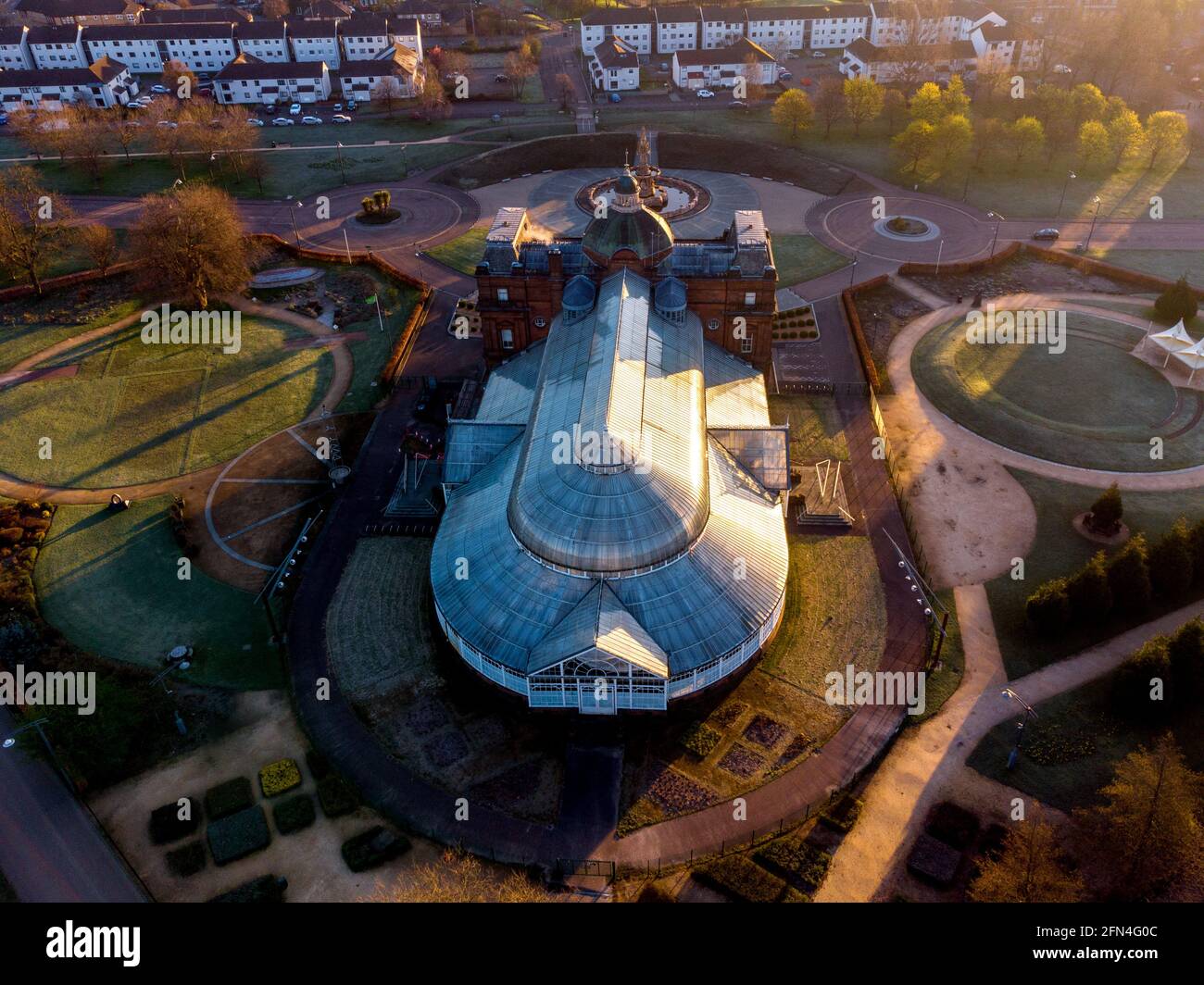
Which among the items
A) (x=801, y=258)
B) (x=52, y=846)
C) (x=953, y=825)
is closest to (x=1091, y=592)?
(x=953, y=825)

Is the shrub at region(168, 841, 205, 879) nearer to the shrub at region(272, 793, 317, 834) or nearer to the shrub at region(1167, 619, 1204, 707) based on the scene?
the shrub at region(272, 793, 317, 834)

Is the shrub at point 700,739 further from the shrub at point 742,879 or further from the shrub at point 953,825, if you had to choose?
the shrub at point 953,825

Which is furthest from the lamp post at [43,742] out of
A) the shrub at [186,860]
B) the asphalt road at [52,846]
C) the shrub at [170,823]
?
the shrub at [186,860]

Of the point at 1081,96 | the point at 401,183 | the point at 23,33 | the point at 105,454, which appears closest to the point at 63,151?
the point at 401,183

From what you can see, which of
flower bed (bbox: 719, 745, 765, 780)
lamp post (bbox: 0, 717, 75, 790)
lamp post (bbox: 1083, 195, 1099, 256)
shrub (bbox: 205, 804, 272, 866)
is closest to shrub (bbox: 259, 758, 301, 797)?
shrub (bbox: 205, 804, 272, 866)

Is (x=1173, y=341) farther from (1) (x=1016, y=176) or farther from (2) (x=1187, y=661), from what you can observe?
(1) (x=1016, y=176)

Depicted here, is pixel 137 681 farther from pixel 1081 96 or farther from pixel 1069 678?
pixel 1081 96
